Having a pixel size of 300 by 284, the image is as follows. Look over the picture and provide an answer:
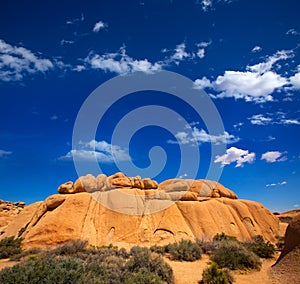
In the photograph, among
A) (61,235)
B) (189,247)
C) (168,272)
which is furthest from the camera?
(61,235)

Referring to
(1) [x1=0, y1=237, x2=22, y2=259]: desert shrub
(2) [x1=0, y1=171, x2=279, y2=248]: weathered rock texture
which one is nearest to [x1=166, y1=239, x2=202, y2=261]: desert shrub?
(2) [x1=0, y1=171, x2=279, y2=248]: weathered rock texture

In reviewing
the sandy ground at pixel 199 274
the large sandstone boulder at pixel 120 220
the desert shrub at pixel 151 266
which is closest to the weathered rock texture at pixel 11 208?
the large sandstone boulder at pixel 120 220

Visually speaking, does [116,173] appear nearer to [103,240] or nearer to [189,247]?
[103,240]

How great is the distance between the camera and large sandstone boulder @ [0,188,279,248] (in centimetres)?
1956

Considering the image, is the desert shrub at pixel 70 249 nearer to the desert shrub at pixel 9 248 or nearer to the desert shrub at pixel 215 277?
the desert shrub at pixel 9 248

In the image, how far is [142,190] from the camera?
82.6 ft

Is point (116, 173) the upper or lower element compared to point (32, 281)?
upper

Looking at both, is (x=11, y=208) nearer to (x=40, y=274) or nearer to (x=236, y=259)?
(x=40, y=274)

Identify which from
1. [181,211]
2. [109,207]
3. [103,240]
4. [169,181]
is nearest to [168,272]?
[103,240]

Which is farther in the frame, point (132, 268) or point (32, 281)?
point (132, 268)

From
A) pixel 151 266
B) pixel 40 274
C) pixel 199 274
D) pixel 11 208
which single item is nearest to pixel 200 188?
pixel 199 274

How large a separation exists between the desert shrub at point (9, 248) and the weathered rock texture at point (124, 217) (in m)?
0.64

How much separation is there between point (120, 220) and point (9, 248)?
331 inches

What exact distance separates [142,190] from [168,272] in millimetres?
14661
